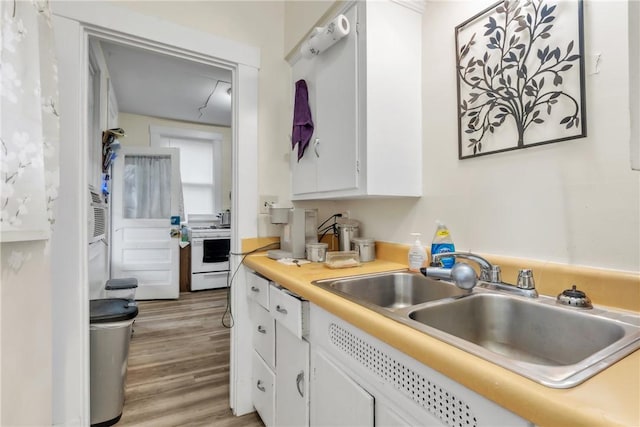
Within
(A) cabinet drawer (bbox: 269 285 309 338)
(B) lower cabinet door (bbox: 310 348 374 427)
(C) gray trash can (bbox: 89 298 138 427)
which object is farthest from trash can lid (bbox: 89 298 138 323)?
(B) lower cabinet door (bbox: 310 348 374 427)

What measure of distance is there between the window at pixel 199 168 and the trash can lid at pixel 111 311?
10.5 ft

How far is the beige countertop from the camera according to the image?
0.42 m

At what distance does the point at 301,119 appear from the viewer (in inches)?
68.3

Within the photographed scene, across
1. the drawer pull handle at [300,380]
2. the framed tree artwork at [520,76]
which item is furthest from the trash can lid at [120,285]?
the framed tree artwork at [520,76]

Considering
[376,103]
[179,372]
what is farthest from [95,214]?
[376,103]

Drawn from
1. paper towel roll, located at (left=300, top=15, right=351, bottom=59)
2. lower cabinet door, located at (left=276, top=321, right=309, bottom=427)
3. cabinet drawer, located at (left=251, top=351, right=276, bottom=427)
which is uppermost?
→ paper towel roll, located at (left=300, top=15, right=351, bottom=59)

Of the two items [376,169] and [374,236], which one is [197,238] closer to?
[374,236]

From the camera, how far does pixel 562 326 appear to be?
2.72ft

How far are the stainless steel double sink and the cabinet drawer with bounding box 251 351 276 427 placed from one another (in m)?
0.72

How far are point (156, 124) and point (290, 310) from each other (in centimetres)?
450

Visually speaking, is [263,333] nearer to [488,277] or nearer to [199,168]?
[488,277]

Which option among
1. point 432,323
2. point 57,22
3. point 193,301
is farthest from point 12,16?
point 193,301

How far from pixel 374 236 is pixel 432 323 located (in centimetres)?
91

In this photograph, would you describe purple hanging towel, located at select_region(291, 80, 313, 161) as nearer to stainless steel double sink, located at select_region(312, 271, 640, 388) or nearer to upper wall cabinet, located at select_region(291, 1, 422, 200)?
upper wall cabinet, located at select_region(291, 1, 422, 200)
